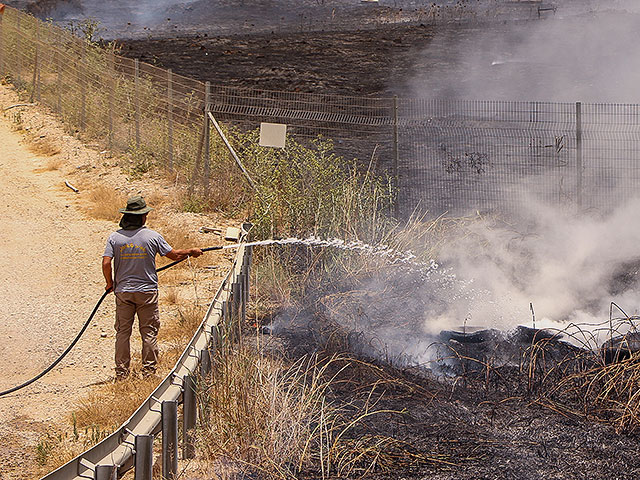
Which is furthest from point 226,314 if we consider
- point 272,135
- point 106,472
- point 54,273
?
point 272,135

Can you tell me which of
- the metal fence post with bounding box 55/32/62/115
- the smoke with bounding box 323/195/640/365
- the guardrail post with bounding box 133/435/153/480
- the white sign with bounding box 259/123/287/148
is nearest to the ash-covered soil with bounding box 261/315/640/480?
the smoke with bounding box 323/195/640/365

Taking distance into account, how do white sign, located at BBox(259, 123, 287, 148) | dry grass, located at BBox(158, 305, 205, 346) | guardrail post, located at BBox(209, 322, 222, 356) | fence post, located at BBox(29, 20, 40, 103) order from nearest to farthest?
1. guardrail post, located at BBox(209, 322, 222, 356)
2. dry grass, located at BBox(158, 305, 205, 346)
3. white sign, located at BBox(259, 123, 287, 148)
4. fence post, located at BBox(29, 20, 40, 103)

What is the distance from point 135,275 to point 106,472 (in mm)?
3234

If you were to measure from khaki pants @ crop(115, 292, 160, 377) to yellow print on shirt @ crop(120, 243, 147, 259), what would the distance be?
0.36m

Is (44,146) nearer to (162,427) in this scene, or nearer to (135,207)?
(135,207)

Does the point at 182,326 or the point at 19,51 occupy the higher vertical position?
the point at 19,51

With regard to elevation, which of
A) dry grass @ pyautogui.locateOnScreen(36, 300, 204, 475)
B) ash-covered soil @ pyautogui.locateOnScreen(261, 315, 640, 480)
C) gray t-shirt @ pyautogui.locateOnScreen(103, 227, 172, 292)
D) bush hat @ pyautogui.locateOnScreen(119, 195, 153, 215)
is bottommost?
dry grass @ pyautogui.locateOnScreen(36, 300, 204, 475)

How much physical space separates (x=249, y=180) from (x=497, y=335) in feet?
15.5

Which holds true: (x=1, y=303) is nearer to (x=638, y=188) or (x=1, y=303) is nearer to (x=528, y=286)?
(x=528, y=286)

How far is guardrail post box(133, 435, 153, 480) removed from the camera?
14.6 ft

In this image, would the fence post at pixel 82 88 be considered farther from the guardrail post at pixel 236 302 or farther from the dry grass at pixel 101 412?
the guardrail post at pixel 236 302

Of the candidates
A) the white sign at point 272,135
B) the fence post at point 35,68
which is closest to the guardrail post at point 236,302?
the white sign at point 272,135

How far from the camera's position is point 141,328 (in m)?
7.37

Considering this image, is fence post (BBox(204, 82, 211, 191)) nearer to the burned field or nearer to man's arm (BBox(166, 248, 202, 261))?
the burned field
